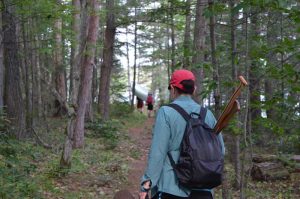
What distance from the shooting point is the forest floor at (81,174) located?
24.7 feet

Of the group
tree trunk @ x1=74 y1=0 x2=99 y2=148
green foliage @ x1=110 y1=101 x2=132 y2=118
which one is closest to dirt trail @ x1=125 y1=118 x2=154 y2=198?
tree trunk @ x1=74 y1=0 x2=99 y2=148

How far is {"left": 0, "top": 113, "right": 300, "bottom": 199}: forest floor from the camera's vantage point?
7527mm

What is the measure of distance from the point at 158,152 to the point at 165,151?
0.06 metres

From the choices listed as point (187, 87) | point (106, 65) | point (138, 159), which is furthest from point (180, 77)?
point (106, 65)

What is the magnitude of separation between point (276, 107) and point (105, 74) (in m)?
16.4

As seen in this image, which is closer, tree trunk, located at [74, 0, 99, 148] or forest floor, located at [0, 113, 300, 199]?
forest floor, located at [0, 113, 300, 199]

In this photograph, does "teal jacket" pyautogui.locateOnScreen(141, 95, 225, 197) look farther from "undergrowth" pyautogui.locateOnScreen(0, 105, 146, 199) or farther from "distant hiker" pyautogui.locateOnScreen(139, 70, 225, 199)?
"undergrowth" pyautogui.locateOnScreen(0, 105, 146, 199)

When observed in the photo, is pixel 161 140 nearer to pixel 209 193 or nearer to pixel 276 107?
pixel 209 193

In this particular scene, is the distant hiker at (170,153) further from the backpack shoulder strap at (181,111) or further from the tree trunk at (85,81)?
the tree trunk at (85,81)

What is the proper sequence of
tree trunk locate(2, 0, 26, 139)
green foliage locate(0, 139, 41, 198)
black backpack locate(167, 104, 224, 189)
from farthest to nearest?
tree trunk locate(2, 0, 26, 139), green foliage locate(0, 139, 41, 198), black backpack locate(167, 104, 224, 189)

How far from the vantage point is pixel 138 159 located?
13.3 meters

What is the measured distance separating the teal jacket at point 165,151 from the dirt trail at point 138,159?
5491 mm

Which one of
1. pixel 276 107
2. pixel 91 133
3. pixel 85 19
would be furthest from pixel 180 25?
pixel 276 107

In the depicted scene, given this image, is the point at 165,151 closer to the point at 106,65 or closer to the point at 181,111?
the point at 181,111
